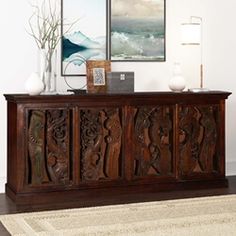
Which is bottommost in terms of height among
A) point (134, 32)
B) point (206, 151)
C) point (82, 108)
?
point (206, 151)

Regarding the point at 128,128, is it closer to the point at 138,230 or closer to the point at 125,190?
the point at 125,190

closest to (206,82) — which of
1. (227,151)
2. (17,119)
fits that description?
(227,151)

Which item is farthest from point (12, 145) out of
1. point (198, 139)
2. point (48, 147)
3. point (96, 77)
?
point (198, 139)

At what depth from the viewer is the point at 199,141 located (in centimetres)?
551

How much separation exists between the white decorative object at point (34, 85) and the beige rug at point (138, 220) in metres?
1.04

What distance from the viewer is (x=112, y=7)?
5559mm

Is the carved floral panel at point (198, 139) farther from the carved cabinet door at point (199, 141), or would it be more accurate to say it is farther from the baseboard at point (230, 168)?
the baseboard at point (230, 168)

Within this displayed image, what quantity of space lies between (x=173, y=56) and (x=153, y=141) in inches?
41.0

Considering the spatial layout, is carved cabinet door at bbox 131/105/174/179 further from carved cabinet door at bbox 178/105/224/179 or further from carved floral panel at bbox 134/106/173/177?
carved cabinet door at bbox 178/105/224/179

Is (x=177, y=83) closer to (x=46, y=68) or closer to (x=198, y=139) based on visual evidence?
(x=198, y=139)

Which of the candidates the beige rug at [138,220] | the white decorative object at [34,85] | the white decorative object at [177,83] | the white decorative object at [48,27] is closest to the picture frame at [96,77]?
the white decorative object at [48,27]

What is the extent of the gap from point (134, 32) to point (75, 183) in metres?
1.64

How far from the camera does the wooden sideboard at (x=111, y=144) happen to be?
4.88m

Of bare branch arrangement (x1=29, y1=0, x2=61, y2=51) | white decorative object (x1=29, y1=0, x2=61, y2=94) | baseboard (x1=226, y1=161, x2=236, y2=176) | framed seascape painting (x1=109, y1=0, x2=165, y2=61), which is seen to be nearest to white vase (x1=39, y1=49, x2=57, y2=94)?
white decorative object (x1=29, y1=0, x2=61, y2=94)
